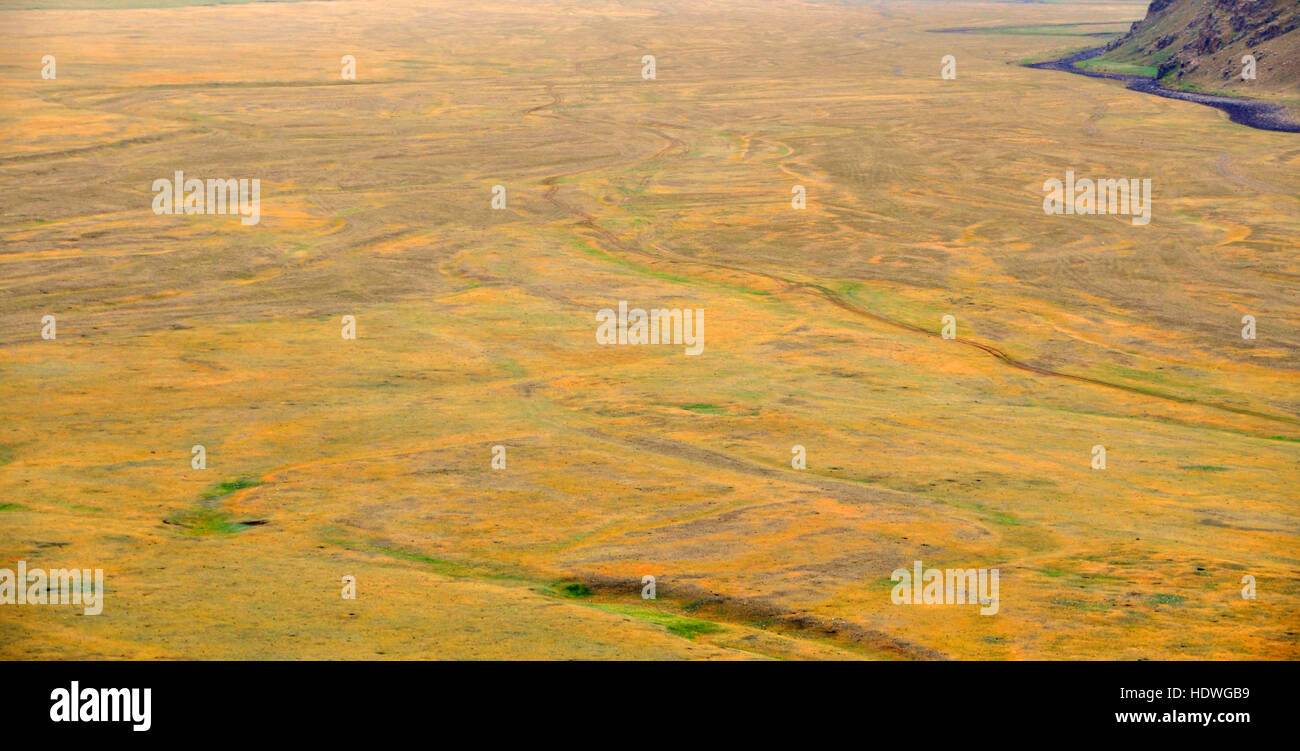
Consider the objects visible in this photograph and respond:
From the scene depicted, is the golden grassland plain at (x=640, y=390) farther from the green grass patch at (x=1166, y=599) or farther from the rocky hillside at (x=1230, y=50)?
the rocky hillside at (x=1230, y=50)

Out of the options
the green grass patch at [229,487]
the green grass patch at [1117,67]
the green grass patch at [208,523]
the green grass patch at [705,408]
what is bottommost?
the green grass patch at [208,523]

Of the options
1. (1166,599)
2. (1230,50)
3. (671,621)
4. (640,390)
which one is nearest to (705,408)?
(640,390)

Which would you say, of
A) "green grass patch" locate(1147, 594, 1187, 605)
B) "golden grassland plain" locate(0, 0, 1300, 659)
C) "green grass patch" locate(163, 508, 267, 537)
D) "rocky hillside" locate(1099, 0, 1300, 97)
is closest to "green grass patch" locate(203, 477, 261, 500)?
"golden grassland plain" locate(0, 0, 1300, 659)

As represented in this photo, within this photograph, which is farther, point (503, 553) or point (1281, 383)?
point (1281, 383)

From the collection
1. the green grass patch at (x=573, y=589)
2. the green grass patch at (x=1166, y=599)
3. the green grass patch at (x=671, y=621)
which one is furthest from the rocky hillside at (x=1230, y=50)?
the green grass patch at (x=671, y=621)

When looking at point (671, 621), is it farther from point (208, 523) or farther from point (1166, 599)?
point (208, 523)

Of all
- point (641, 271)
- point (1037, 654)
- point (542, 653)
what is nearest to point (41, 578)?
point (542, 653)
